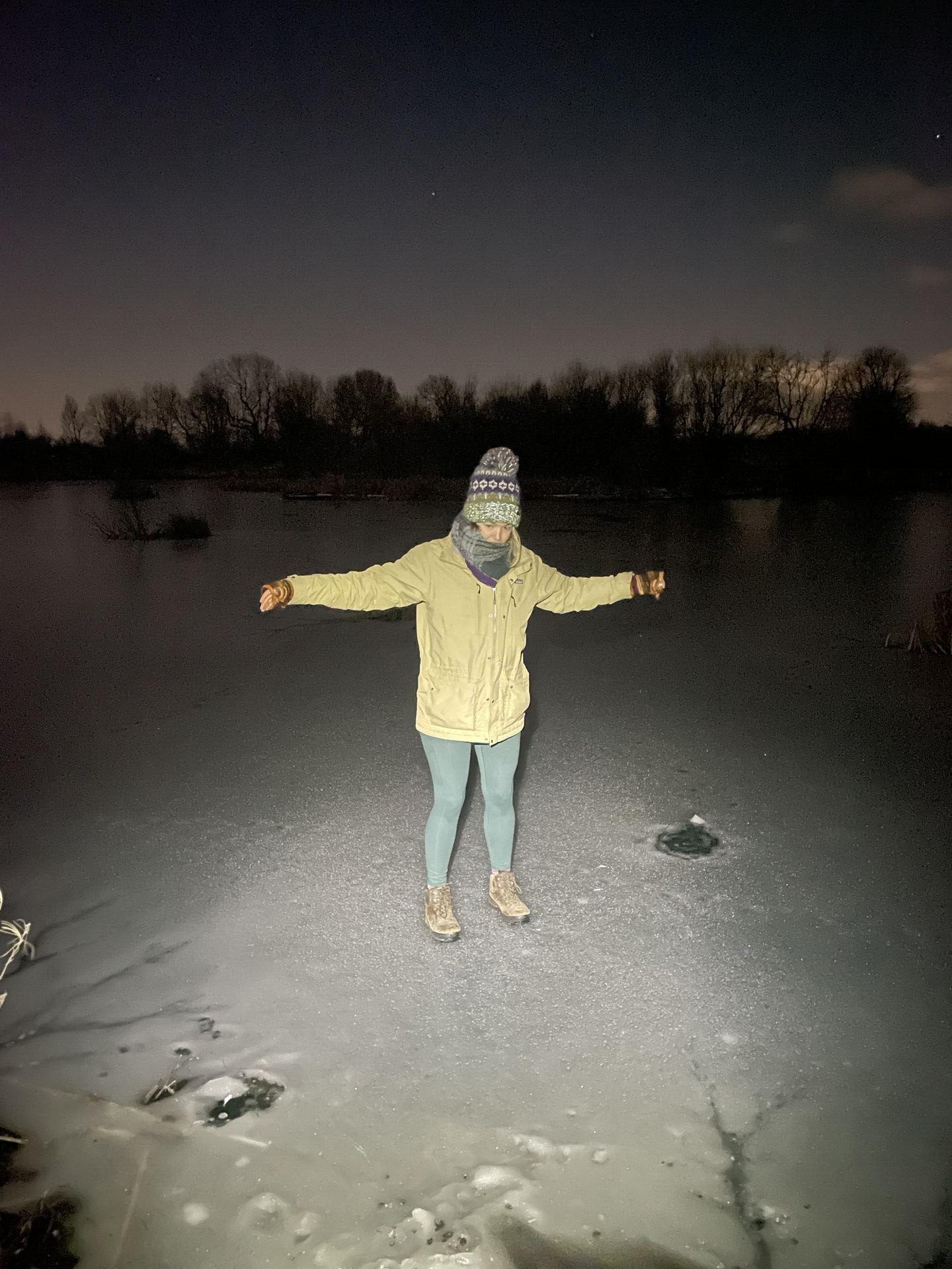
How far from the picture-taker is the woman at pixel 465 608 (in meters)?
3.07

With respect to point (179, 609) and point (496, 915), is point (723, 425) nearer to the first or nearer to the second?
point (179, 609)

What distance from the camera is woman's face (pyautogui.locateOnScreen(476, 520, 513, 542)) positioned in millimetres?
3070

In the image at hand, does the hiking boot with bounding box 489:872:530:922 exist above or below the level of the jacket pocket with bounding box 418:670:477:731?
below

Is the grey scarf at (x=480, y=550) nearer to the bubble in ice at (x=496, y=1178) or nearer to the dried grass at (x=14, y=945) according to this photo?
the bubble in ice at (x=496, y=1178)

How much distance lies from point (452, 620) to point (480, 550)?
11.7 inches

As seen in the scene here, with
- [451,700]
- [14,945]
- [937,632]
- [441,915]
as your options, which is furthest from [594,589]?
[937,632]

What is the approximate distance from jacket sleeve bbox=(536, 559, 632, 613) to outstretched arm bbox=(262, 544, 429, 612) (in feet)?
1.85

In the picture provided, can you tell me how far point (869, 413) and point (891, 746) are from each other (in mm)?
48444

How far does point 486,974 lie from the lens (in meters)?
3.12

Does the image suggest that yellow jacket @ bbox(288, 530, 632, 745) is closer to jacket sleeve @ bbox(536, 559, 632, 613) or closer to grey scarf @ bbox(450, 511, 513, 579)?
grey scarf @ bbox(450, 511, 513, 579)

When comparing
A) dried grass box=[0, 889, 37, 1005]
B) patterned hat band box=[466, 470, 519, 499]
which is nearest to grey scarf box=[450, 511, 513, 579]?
patterned hat band box=[466, 470, 519, 499]

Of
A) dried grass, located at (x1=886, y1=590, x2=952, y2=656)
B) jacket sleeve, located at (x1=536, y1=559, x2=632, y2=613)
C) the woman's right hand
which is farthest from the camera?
Answer: dried grass, located at (x1=886, y1=590, x2=952, y2=656)

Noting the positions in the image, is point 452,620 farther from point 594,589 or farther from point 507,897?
point 507,897

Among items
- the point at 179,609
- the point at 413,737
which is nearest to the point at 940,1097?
the point at 413,737
